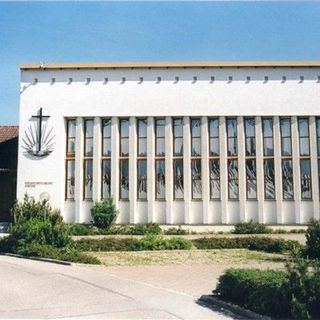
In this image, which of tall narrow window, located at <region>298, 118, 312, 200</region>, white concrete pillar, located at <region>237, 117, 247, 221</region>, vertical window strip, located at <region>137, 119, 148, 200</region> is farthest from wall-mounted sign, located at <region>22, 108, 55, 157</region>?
tall narrow window, located at <region>298, 118, 312, 200</region>

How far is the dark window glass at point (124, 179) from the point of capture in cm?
3051

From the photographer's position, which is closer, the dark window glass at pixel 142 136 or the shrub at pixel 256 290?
the shrub at pixel 256 290

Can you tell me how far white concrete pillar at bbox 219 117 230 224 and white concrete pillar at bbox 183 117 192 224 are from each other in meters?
2.10

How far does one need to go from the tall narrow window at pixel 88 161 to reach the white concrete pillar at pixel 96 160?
0.43m

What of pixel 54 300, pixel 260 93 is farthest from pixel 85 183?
pixel 54 300

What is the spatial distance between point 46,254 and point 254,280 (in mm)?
9834

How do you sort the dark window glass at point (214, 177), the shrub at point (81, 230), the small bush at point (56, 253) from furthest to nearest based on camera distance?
the dark window glass at point (214, 177)
the shrub at point (81, 230)
the small bush at point (56, 253)

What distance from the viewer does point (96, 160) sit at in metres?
30.4

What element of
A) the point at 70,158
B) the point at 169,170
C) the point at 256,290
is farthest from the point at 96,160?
the point at 256,290

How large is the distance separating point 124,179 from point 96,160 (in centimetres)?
226

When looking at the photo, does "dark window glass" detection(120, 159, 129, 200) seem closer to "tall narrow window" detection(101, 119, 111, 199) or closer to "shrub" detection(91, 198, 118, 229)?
"tall narrow window" detection(101, 119, 111, 199)

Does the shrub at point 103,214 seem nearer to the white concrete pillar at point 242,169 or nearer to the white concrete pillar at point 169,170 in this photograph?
the white concrete pillar at point 169,170

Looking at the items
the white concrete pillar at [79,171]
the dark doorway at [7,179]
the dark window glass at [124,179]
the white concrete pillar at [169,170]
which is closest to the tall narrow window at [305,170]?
the white concrete pillar at [169,170]

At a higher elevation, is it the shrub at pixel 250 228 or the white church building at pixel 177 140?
the white church building at pixel 177 140
